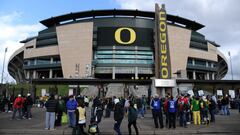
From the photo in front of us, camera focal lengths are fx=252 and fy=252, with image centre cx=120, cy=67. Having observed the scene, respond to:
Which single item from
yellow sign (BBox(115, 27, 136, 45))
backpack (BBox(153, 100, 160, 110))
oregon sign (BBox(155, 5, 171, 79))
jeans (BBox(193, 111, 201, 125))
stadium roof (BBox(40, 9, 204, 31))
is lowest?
jeans (BBox(193, 111, 201, 125))

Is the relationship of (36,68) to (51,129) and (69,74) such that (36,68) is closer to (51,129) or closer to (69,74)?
(69,74)

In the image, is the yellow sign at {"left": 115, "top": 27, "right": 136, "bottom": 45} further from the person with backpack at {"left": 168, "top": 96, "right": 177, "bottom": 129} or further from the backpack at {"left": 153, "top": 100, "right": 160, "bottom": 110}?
the backpack at {"left": 153, "top": 100, "right": 160, "bottom": 110}

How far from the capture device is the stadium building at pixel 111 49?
93.1 meters

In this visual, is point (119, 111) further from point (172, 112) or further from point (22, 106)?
point (22, 106)

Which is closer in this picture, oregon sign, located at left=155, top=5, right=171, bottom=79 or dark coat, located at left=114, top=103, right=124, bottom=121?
dark coat, located at left=114, top=103, right=124, bottom=121

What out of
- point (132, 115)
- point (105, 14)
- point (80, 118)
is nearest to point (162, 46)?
point (132, 115)

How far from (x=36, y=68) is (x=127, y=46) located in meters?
36.9

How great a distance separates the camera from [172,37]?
101 m

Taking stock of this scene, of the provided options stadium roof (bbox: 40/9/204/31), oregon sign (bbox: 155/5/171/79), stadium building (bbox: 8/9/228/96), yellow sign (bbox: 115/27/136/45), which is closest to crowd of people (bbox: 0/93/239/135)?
oregon sign (bbox: 155/5/171/79)

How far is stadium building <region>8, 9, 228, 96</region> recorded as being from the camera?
93.1 meters

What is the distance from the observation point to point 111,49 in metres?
93.7

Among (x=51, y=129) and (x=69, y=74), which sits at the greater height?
(x=69, y=74)

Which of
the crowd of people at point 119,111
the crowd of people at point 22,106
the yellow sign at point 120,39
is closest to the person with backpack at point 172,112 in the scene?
the crowd of people at point 119,111

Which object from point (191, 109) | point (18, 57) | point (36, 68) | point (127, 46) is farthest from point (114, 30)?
point (191, 109)
